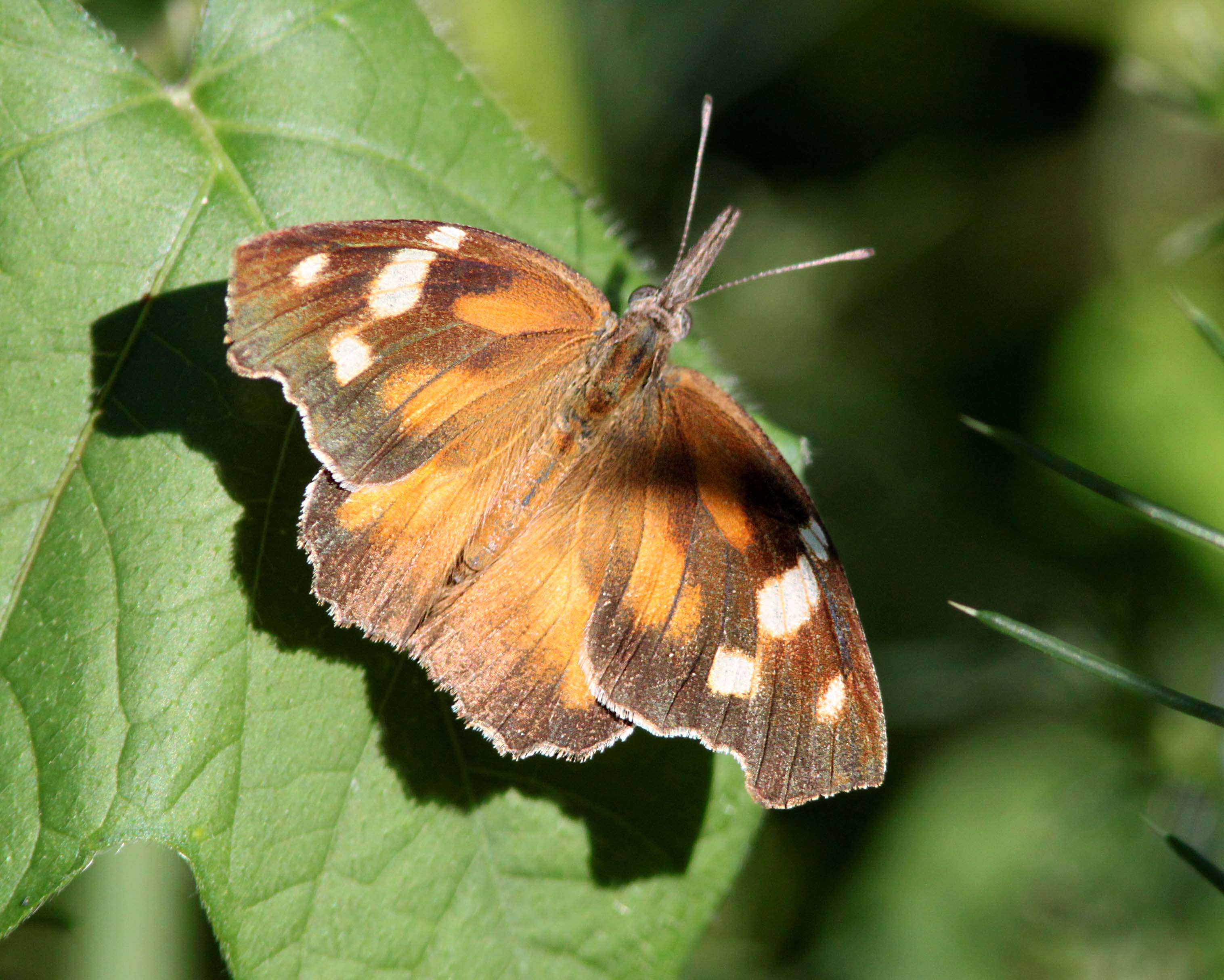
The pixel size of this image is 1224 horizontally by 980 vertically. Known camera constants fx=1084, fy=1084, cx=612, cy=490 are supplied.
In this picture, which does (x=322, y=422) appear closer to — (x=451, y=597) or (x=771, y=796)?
(x=451, y=597)

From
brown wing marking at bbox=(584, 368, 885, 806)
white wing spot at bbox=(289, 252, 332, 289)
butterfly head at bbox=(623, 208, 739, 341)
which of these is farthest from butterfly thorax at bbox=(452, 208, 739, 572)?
white wing spot at bbox=(289, 252, 332, 289)

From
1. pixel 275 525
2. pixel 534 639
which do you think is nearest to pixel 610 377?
pixel 534 639

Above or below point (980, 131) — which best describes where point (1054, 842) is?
below

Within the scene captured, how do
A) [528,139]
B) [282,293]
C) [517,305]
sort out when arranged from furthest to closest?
[528,139]
[517,305]
[282,293]

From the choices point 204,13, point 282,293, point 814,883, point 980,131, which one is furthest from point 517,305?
point 980,131

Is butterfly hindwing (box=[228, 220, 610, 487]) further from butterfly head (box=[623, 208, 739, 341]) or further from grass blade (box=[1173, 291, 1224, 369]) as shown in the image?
grass blade (box=[1173, 291, 1224, 369])

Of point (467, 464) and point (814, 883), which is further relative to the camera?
point (814, 883)
